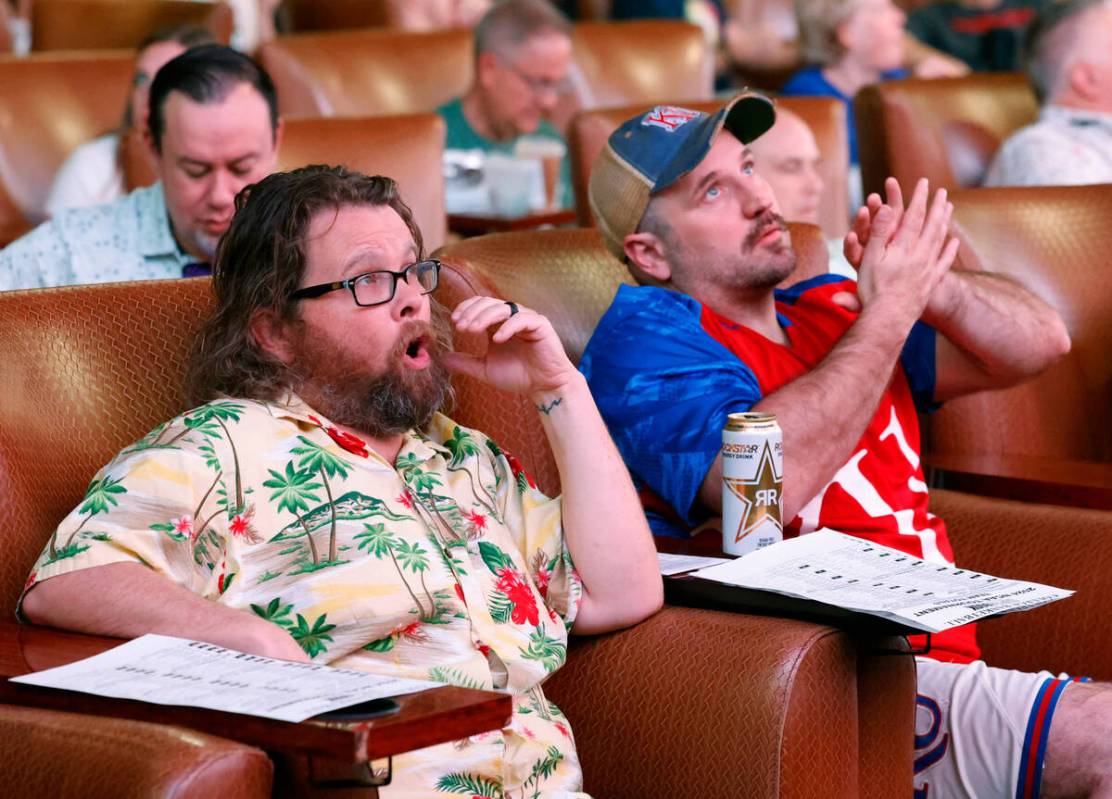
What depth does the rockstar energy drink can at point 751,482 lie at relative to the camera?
1922mm

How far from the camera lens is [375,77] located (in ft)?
15.4

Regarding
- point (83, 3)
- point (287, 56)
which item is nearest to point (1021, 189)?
point (287, 56)

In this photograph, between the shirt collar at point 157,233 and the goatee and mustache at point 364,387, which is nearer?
the goatee and mustache at point 364,387

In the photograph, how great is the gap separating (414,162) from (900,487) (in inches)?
58.9

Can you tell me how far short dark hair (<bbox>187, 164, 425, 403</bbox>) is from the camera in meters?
1.79

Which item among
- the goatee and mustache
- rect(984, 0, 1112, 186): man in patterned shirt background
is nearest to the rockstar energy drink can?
the goatee and mustache

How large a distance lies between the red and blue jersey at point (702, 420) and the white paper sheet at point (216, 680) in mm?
794

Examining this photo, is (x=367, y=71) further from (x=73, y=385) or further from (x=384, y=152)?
(x=73, y=385)

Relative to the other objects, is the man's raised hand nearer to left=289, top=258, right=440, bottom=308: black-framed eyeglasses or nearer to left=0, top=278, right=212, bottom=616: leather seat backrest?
left=289, top=258, right=440, bottom=308: black-framed eyeglasses

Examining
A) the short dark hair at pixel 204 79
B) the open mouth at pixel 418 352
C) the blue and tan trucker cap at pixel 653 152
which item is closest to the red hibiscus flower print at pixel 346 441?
the open mouth at pixel 418 352

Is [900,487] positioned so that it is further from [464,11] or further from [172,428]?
[464,11]

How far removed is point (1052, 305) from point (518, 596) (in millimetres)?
1358

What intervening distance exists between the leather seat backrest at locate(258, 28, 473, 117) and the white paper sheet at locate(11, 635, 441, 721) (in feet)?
9.47

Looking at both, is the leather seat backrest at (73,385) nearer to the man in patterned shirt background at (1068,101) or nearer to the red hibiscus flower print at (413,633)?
the red hibiscus flower print at (413,633)
